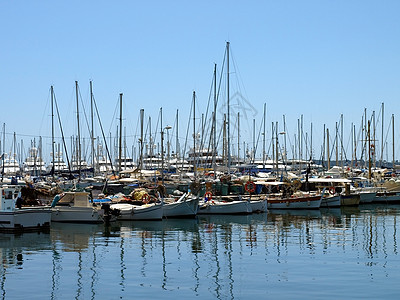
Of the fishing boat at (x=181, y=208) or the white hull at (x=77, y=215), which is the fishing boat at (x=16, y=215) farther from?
the fishing boat at (x=181, y=208)

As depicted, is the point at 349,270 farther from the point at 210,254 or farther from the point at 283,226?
the point at 283,226

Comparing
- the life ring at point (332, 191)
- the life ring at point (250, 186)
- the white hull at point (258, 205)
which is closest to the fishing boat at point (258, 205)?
the white hull at point (258, 205)

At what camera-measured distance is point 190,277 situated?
2397 centimetres

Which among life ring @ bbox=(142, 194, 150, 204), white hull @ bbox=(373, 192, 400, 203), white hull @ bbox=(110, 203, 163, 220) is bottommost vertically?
white hull @ bbox=(373, 192, 400, 203)

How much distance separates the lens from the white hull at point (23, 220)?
122 feet

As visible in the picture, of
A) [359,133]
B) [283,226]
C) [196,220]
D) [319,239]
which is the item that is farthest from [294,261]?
[359,133]

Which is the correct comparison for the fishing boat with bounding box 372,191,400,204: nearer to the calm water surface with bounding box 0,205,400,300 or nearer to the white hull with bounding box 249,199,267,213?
the white hull with bounding box 249,199,267,213

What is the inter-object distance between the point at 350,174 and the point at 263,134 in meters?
14.8

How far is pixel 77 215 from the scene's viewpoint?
43281 millimetres

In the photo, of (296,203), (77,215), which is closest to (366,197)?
(296,203)

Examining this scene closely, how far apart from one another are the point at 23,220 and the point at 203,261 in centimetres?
1417

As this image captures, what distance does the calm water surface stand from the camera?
2153 cm

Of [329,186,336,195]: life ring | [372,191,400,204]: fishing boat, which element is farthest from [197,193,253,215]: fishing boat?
[372,191,400,204]: fishing boat

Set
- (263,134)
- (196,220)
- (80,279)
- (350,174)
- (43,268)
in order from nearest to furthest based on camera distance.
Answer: (80,279) < (43,268) < (196,220) < (350,174) < (263,134)
